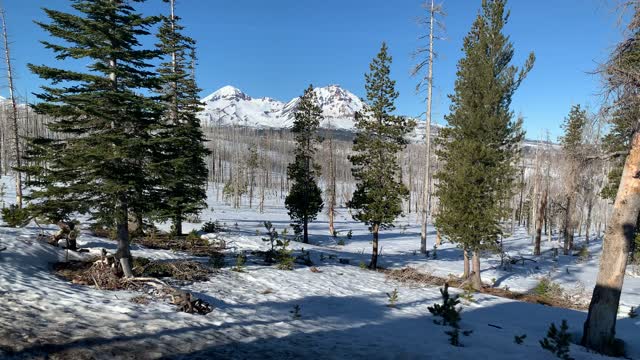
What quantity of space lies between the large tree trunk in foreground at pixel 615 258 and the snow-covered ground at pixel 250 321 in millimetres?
567

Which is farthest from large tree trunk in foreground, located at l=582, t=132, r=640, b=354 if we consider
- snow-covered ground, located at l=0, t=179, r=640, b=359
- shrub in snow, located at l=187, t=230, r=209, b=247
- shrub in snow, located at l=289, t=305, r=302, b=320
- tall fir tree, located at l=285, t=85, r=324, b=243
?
tall fir tree, located at l=285, t=85, r=324, b=243

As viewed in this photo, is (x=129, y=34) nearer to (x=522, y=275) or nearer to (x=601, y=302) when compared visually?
(x=601, y=302)

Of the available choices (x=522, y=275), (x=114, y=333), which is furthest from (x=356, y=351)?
(x=522, y=275)

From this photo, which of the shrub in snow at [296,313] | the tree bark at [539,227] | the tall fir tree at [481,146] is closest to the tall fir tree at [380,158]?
the tall fir tree at [481,146]

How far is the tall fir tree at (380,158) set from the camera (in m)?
20.5

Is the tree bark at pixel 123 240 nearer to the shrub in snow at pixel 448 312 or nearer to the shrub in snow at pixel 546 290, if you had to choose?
the shrub in snow at pixel 448 312

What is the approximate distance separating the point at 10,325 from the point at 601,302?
415 inches

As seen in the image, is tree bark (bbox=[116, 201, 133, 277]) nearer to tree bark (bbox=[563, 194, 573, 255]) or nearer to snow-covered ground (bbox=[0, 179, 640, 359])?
snow-covered ground (bbox=[0, 179, 640, 359])

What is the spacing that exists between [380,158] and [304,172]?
9.78 meters

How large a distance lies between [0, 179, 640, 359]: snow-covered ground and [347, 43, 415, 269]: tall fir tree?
5936 mm

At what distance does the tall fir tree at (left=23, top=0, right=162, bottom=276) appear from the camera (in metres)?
9.20

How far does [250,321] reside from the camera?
27.0ft

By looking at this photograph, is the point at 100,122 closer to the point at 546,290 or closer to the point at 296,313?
the point at 296,313

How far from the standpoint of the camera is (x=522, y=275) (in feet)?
74.0
